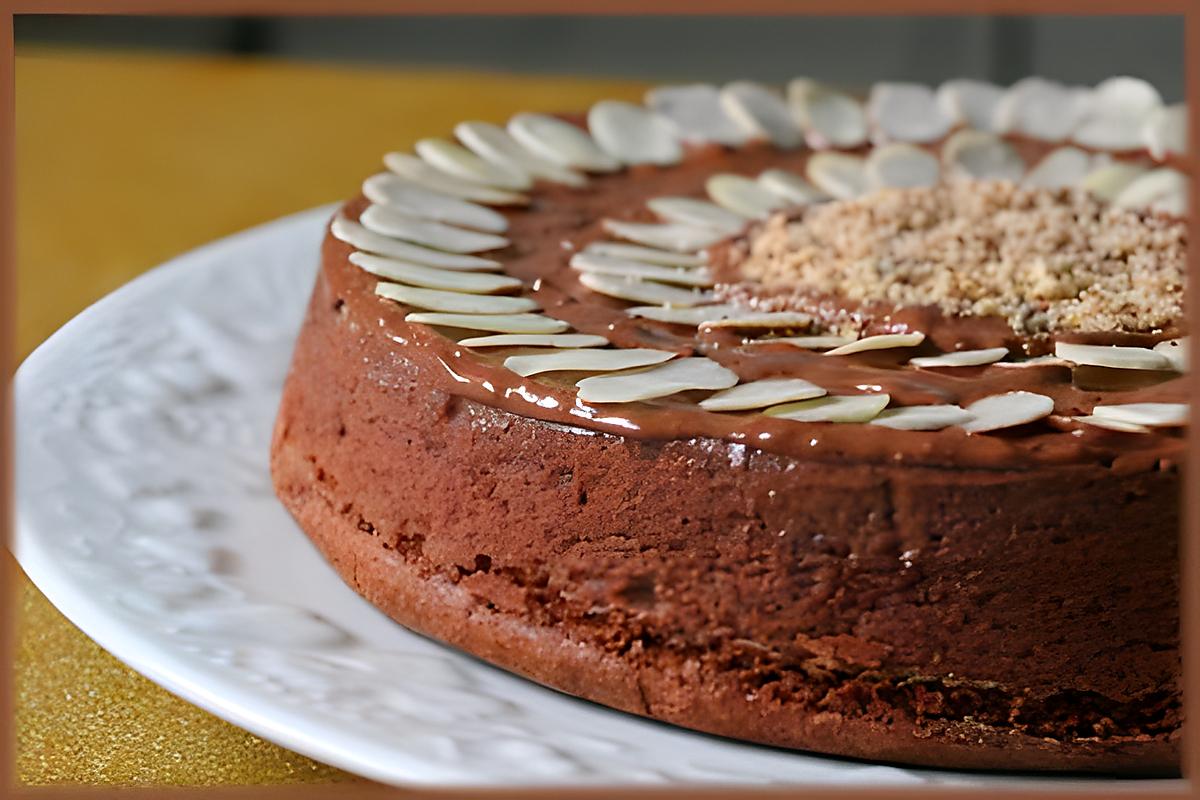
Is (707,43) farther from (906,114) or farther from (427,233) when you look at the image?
(427,233)

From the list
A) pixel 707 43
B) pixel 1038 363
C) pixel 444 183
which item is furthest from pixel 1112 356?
pixel 707 43

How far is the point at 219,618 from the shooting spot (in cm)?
168

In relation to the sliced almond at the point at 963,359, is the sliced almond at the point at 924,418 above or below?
below

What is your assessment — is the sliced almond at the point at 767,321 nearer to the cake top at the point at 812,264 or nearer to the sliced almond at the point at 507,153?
the cake top at the point at 812,264

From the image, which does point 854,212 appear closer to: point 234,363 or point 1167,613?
point 1167,613

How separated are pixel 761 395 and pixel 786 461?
0.29 feet

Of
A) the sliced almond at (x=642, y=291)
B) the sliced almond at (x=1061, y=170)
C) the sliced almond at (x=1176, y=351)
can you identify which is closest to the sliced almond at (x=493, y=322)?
the sliced almond at (x=642, y=291)

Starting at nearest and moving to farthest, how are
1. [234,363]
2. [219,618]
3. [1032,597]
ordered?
[1032,597] → [219,618] → [234,363]

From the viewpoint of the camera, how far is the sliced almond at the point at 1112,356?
1599 mm

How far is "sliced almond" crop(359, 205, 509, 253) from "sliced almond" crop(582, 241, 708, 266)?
0.41 feet

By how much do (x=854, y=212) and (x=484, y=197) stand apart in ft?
1.64

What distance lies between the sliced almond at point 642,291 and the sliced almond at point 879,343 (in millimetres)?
228

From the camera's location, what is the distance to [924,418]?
146cm

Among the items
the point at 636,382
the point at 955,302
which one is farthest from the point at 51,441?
the point at 955,302
